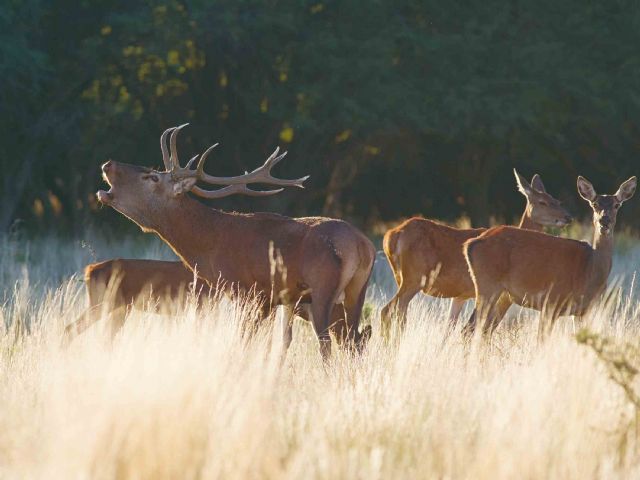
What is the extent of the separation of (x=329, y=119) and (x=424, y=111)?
1.67 meters

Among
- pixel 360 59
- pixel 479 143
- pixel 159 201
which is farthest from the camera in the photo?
pixel 479 143

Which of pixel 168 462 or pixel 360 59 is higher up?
pixel 360 59

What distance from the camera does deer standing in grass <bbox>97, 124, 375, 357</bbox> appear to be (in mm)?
9484

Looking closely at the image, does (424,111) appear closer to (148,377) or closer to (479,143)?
(479,143)

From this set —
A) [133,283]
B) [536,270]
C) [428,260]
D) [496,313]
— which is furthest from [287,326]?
[428,260]

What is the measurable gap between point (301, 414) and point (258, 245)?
3.48 metres

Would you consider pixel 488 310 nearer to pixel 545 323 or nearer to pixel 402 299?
pixel 545 323

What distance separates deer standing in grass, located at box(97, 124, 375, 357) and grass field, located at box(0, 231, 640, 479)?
3.91 ft

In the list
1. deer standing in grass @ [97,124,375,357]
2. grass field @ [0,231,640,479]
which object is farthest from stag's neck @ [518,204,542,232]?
grass field @ [0,231,640,479]

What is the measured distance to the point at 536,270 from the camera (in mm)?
11031

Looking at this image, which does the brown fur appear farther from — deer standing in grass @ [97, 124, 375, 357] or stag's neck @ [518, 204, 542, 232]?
stag's neck @ [518, 204, 542, 232]

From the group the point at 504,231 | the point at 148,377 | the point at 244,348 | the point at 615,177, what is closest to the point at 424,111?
the point at 615,177

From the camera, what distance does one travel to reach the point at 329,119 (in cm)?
2316

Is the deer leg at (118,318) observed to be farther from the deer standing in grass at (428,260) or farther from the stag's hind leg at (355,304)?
the deer standing in grass at (428,260)
